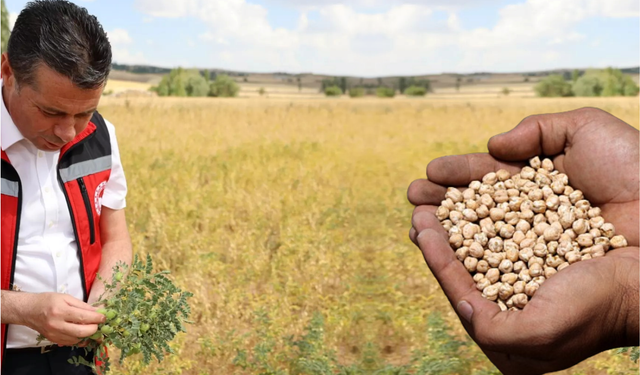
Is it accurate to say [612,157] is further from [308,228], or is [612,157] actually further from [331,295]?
[308,228]

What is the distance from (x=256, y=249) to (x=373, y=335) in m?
1.88

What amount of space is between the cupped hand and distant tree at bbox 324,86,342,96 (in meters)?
33.1

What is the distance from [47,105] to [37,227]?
1.52 feet

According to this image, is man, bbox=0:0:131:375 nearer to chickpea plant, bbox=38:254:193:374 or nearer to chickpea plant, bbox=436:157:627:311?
chickpea plant, bbox=38:254:193:374

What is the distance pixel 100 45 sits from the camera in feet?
6.93

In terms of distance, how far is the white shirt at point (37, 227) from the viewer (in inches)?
85.5

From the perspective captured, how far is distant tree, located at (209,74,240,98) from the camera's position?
68.7 metres

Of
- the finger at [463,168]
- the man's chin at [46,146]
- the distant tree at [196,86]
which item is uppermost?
the man's chin at [46,146]

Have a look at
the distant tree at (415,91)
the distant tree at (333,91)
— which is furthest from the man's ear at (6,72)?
the distant tree at (415,91)

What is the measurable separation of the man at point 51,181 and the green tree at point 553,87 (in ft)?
222

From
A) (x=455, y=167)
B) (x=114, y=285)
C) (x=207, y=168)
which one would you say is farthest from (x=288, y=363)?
(x=207, y=168)

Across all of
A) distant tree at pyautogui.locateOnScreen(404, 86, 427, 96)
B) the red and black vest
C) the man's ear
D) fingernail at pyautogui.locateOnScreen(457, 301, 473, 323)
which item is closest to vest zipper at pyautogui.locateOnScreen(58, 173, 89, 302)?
the red and black vest

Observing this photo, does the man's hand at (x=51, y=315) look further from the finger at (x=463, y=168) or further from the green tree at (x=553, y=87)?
the green tree at (x=553, y=87)

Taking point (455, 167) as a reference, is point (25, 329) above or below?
below
